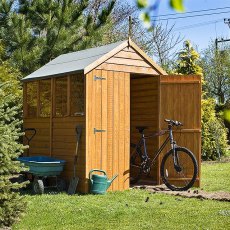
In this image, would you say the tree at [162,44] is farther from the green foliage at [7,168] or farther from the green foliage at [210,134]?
the green foliage at [7,168]

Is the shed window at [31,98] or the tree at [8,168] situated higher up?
the shed window at [31,98]

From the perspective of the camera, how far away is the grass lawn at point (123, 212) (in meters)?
5.42

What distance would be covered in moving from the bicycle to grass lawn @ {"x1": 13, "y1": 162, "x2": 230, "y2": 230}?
1.01 meters

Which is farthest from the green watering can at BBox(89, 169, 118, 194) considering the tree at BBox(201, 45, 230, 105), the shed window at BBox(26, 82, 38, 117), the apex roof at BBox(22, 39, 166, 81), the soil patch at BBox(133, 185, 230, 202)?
the tree at BBox(201, 45, 230, 105)

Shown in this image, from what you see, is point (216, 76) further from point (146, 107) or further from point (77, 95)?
point (77, 95)

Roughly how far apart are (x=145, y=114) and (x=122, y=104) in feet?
4.25

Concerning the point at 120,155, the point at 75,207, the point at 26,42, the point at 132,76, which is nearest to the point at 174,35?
the point at 26,42

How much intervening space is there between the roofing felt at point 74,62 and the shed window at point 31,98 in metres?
0.23

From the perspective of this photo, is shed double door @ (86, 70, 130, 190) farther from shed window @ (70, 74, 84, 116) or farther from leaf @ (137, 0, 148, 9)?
leaf @ (137, 0, 148, 9)

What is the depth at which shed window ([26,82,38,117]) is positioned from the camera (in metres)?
9.42

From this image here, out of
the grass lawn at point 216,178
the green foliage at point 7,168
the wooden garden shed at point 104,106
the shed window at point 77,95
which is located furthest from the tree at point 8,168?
the grass lawn at point 216,178

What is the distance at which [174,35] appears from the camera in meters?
26.5

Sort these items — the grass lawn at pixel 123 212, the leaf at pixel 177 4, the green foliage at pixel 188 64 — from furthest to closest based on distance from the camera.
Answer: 1. the green foliage at pixel 188 64
2. the grass lawn at pixel 123 212
3. the leaf at pixel 177 4

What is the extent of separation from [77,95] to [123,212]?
270cm
